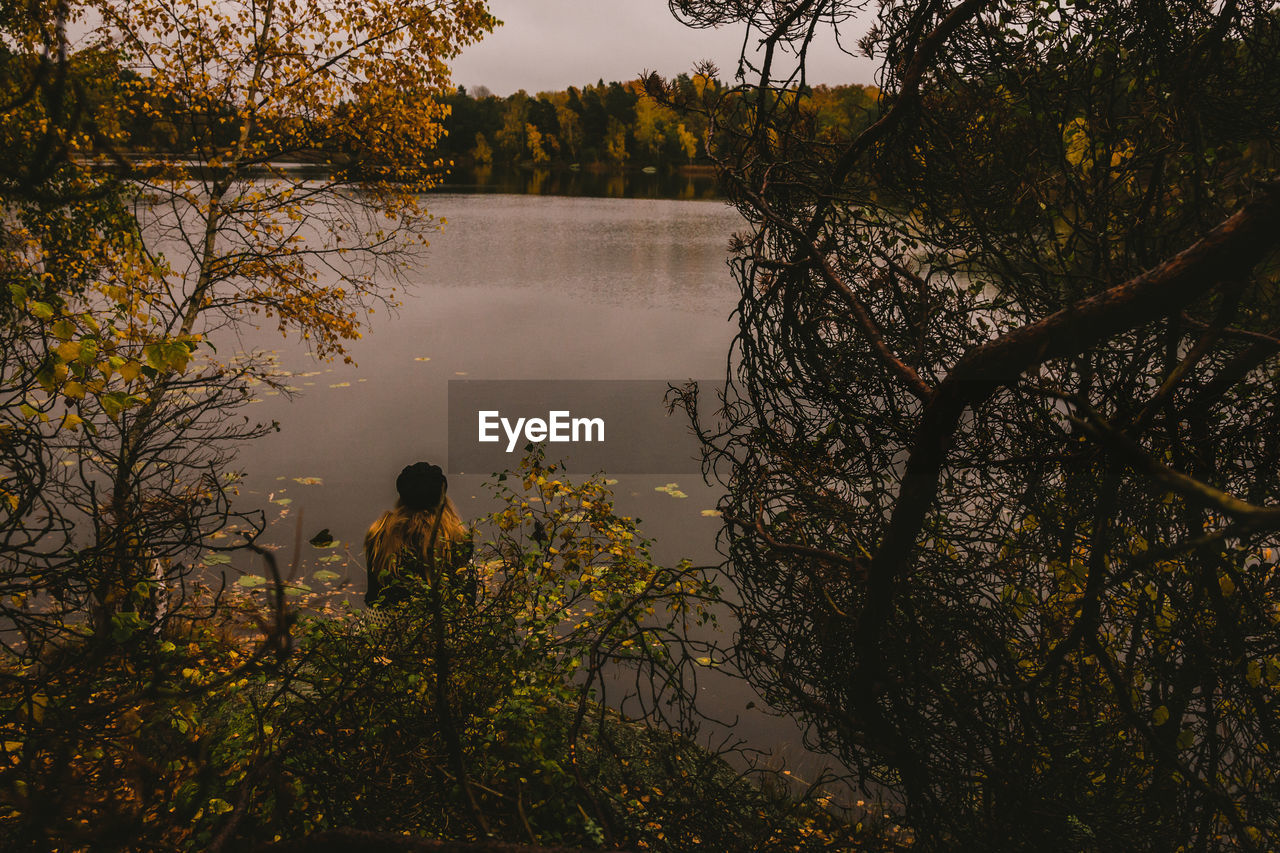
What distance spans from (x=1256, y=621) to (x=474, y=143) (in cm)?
9458

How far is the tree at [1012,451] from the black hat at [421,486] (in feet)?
9.37

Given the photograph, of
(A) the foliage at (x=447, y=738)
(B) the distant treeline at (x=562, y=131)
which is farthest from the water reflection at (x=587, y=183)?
(A) the foliage at (x=447, y=738)

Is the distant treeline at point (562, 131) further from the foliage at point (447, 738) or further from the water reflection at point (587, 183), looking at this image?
the foliage at point (447, 738)

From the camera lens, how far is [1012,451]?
3.06 m

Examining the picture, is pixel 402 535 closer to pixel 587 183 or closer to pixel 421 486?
pixel 421 486

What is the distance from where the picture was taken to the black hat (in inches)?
221

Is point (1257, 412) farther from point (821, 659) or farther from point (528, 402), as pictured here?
point (528, 402)

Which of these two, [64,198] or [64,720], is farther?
[64,720]

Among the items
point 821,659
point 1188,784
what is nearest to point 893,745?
point 821,659

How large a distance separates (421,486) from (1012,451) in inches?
166

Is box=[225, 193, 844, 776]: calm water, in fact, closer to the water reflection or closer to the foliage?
the foliage

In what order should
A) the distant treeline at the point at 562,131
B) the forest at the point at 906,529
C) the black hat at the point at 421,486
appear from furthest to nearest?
the distant treeline at the point at 562,131, the black hat at the point at 421,486, the forest at the point at 906,529

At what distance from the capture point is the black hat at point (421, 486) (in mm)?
5602

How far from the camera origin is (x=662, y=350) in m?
20.1
